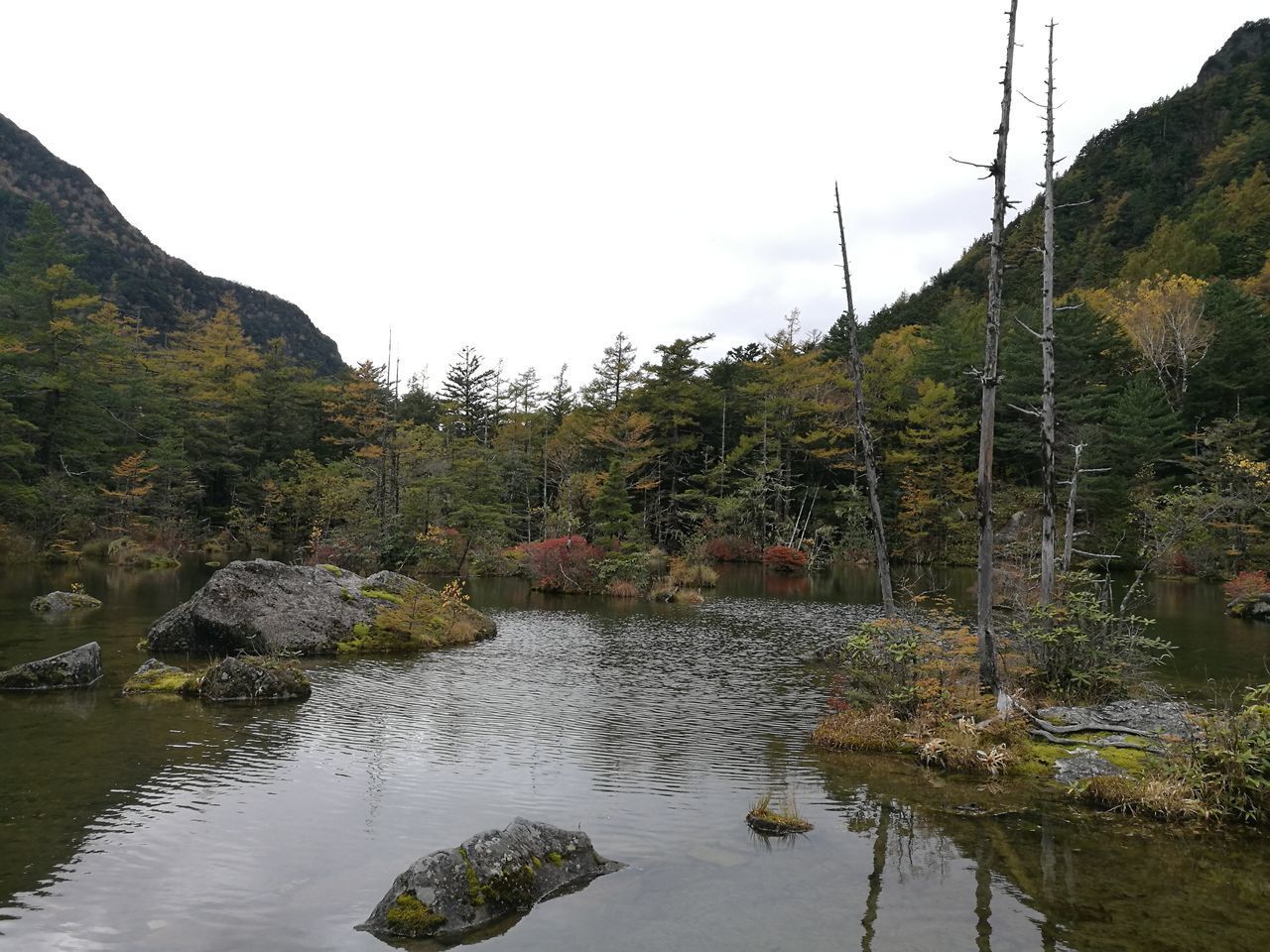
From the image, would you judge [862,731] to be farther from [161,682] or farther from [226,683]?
[161,682]

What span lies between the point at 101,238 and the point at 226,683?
11657 centimetres

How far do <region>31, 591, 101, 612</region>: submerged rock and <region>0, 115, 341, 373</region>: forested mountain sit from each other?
80839 mm

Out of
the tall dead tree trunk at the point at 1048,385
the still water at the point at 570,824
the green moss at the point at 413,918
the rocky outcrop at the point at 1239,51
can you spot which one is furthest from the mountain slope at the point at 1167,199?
the green moss at the point at 413,918

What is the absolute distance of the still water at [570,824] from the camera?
602cm

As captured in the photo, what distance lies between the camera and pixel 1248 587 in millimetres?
28062

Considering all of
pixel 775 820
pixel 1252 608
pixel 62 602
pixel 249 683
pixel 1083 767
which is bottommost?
pixel 775 820

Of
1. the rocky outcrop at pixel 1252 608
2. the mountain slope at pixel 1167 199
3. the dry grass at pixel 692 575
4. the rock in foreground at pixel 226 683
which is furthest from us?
the mountain slope at pixel 1167 199

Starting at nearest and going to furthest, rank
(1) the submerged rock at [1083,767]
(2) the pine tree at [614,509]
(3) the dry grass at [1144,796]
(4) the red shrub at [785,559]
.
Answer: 1. (3) the dry grass at [1144,796]
2. (1) the submerged rock at [1083,767]
3. (2) the pine tree at [614,509]
4. (4) the red shrub at [785,559]

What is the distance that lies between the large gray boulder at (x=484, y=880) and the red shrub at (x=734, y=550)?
4345cm

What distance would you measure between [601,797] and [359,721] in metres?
5.35

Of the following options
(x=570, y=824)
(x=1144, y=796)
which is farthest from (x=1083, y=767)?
(x=570, y=824)

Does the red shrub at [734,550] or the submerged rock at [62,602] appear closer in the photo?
the submerged rock at [62,602]

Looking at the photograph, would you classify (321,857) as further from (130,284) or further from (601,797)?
(130,284)

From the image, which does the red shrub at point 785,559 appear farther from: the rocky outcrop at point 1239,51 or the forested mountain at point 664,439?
the rocky outcrop at point 1239,51
